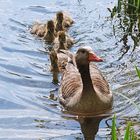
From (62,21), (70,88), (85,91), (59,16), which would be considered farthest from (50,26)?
(85,91)

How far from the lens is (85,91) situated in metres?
7.71

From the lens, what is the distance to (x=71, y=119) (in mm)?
7531

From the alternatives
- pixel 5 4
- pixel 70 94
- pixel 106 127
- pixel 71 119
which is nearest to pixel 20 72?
pixel 70 94

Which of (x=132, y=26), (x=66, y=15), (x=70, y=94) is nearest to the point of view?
(x=70, y=94)

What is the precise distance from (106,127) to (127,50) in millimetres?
3174

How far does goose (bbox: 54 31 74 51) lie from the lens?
409 inches

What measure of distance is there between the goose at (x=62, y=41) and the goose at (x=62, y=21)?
0.73 metres

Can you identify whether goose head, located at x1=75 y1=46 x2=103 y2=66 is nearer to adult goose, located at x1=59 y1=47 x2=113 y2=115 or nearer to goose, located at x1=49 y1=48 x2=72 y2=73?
adult goose, located at x1=59 y1=47 x2=113 y2=115

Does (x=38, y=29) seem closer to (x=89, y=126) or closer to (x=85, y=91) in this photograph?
(x=85, y=91)

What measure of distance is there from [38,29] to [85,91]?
4049 mm

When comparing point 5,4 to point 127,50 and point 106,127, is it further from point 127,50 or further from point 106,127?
point 106,127

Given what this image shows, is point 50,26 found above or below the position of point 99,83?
below

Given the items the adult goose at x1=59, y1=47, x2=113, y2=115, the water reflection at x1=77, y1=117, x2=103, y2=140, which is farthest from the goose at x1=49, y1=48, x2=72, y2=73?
the water reflection at x1=77, y1=117, x2=103, y2=140

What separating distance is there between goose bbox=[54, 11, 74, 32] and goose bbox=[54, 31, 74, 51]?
735mm
